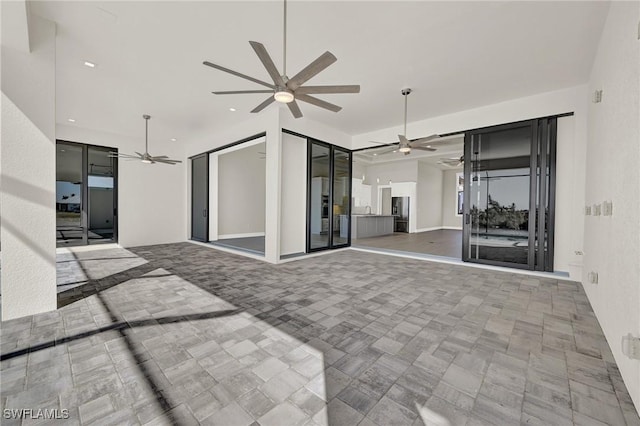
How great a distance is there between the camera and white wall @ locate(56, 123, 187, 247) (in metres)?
7.43

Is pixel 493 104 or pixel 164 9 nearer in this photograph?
pixel 164 9

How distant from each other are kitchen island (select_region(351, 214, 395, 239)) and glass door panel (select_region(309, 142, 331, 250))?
2986 mm

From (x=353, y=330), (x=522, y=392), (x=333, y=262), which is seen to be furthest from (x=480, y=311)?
(x=333, y=262)

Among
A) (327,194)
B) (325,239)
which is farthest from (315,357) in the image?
(327,194)

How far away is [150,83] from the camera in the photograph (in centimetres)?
452

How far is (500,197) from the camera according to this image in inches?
206

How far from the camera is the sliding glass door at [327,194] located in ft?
22.1

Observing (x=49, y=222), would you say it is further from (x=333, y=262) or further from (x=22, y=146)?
(x=333, y=262)

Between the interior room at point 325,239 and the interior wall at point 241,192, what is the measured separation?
8.15ft

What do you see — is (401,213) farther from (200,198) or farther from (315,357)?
(315,357)

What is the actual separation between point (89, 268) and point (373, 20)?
630cm

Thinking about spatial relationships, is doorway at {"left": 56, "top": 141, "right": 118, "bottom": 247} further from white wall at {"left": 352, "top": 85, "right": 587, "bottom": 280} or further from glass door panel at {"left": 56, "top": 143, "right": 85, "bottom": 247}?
white wall at {"left": 352, "top": 85, "right": 587, "bottom": 280}

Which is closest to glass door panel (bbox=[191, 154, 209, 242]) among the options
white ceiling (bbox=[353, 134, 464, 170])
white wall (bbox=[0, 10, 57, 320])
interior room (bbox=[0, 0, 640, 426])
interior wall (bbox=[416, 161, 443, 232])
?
interior room (bbox=[0, 0, 640, 426])

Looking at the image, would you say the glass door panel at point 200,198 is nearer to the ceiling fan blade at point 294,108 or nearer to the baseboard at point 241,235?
the baseboard at point 241,235
